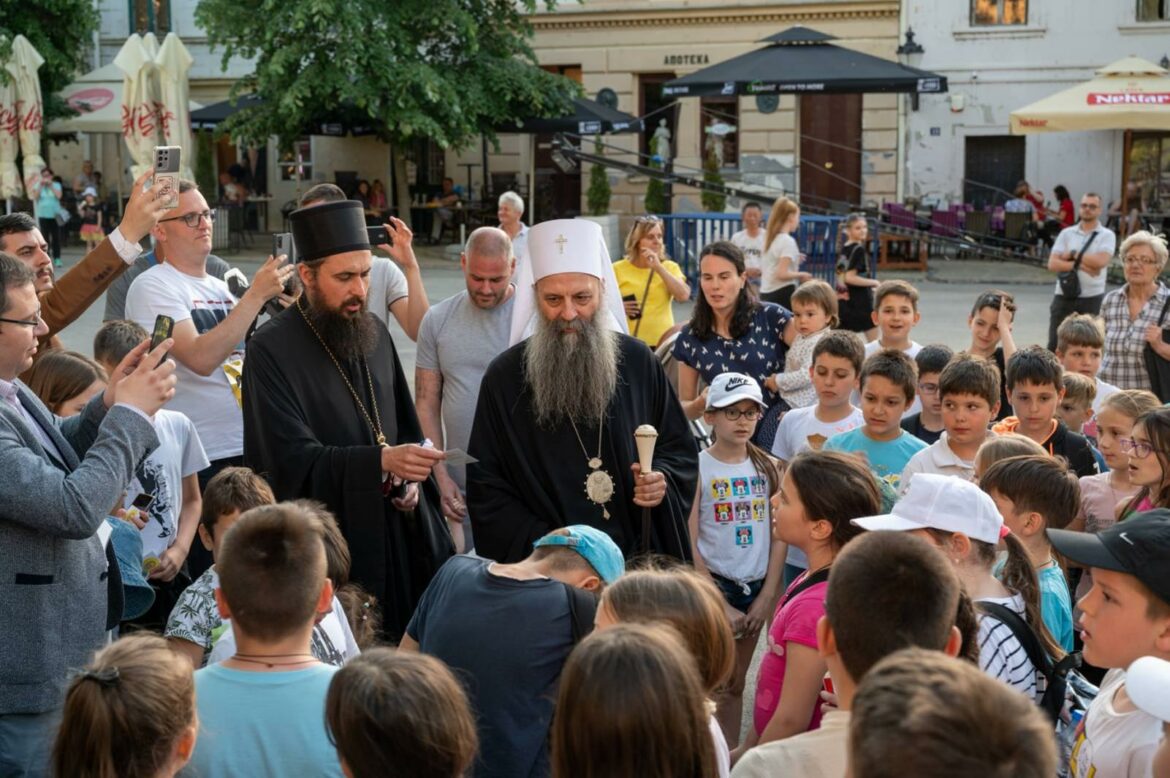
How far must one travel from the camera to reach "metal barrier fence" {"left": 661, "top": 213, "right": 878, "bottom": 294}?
1823 centimetres

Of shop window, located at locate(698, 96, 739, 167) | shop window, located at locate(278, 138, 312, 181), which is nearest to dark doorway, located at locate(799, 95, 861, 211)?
shop window, located at locate(698, 96, 739, 167)

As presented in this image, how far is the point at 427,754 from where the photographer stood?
247 cm

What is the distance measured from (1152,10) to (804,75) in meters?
10.2

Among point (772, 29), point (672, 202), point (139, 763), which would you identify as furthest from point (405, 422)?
point (772, 29)

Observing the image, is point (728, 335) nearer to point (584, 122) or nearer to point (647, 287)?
point (647, 287)

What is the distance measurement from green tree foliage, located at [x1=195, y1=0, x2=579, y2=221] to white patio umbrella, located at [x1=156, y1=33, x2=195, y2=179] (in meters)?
8.50

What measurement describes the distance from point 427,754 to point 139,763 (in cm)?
53

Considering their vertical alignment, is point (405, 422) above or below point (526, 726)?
above

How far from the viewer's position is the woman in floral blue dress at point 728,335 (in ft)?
22.2

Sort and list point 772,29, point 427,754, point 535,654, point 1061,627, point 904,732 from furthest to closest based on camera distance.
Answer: point 772,29, point 1061,627, point 535,654, point 427,754, point 904,732

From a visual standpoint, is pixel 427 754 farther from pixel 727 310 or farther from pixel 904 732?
pixel 727 310

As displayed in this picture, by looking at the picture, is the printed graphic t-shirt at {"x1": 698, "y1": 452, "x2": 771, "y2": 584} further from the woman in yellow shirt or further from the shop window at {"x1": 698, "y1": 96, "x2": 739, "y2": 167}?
the shop window at {"x1": 698, "y1": 96, "x2": 739, "y2": 167}

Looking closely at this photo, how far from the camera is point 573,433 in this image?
4.77 metres

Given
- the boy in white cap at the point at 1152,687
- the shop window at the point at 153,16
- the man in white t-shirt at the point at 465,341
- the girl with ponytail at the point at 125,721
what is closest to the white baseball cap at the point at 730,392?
the man in white t-shirt at the point at 465,341
